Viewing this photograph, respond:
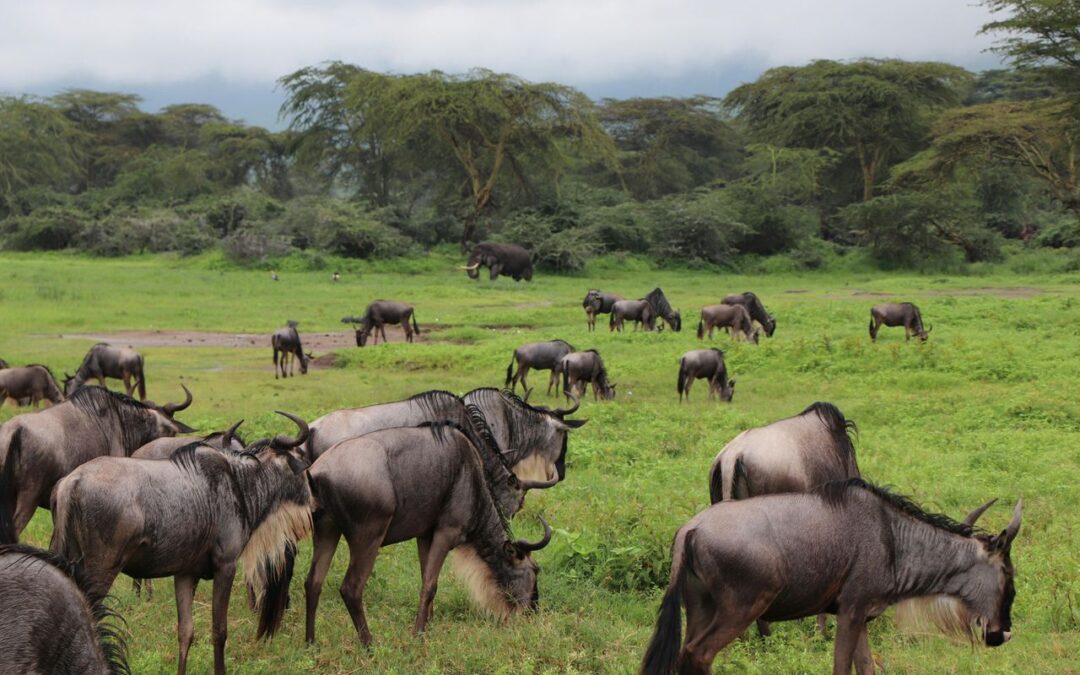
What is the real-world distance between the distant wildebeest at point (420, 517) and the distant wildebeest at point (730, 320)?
49.6 ft

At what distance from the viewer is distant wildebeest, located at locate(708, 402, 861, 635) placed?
7.54m

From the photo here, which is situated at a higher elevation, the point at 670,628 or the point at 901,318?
the point at 670,628

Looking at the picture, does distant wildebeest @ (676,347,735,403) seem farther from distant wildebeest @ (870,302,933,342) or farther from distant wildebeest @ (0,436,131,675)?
distant wildebeest @ (0,436,131,675)

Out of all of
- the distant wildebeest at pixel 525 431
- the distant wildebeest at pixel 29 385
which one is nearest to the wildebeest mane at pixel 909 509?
the distant wildebeest at pixel 525 431

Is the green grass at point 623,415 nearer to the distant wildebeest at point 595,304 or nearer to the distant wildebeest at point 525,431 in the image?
the distant wildebeest at point 525,431

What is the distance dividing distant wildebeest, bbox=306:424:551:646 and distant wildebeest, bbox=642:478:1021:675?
1.54 m

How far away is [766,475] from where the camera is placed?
753 centimetres

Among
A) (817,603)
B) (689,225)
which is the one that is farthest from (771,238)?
(817,603)

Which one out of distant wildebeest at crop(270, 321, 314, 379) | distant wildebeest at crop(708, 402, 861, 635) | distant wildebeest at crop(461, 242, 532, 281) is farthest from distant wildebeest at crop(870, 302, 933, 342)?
distant wildebeest at crop(461, 242, 532, 281)

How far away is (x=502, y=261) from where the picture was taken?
38.8m

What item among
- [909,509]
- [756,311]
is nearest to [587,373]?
[756,311]

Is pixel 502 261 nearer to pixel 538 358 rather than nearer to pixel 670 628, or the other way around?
pixel 538 358

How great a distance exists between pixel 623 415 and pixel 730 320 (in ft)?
27.0

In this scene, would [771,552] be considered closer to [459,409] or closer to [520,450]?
[459,409]
